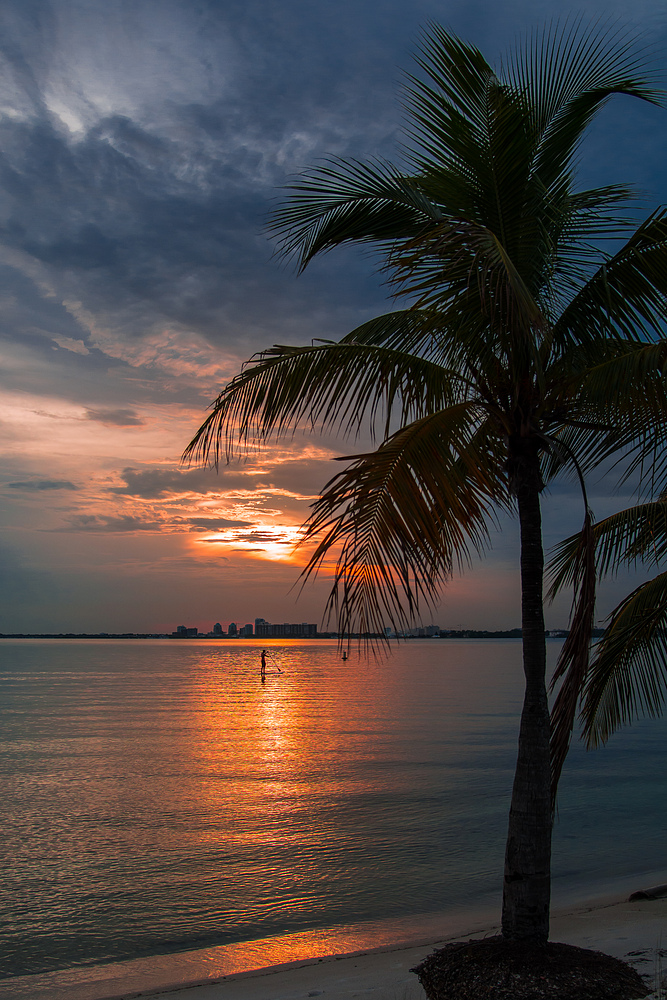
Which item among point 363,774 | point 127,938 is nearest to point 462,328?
point 127,938

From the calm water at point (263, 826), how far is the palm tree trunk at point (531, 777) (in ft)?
20.9

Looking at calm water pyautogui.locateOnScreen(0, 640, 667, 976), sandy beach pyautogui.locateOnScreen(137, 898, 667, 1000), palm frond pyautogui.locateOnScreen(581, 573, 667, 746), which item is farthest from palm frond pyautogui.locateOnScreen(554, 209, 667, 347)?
calm water pyautogui.locateOnScreen(0, 640, 667, 976)

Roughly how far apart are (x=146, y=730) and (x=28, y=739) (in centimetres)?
492

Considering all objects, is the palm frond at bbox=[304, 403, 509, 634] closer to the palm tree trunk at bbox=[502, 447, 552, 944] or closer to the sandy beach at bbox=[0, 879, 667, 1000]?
the palm tree trunk at bbox=[502, 447, 552, 944]

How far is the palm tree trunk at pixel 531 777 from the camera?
17.3 ft

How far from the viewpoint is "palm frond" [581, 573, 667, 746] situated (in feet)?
26.1

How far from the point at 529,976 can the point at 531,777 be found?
1.30m

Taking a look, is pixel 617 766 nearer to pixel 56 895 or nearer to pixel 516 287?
pixel 56 895

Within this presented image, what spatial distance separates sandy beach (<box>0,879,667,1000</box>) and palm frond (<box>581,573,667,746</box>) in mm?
2352

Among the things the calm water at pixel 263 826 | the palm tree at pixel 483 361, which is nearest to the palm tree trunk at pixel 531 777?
the palm tree at pixel 483 361

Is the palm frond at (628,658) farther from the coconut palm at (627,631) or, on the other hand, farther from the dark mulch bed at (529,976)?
the dark mulch bed at (529,976)

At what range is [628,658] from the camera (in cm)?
848

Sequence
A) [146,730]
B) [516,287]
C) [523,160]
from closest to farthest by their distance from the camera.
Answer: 1. [516,287]
2. [523,160]
3. [146,730]

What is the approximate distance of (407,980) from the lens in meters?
6.86
